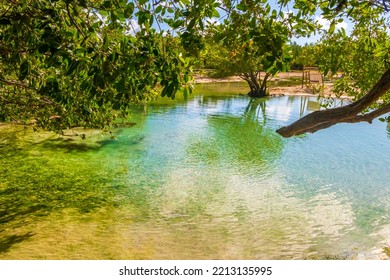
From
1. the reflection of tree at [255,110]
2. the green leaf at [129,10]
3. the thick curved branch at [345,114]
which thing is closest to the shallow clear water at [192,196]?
the thick curved branch at [345,114]

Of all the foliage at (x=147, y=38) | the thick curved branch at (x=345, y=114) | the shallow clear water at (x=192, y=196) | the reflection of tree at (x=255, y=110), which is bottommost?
the shallow clear water at (x=192, y=196)

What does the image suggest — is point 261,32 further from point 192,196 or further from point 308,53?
point 308,53

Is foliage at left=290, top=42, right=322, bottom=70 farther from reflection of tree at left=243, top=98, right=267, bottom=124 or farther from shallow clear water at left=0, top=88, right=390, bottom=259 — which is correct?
reflection of tree at left=243, top=98, right=267, bottom=124

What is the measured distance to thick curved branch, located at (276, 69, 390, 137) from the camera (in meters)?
5.29

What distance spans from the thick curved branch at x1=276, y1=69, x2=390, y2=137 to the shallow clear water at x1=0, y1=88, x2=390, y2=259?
5.24m

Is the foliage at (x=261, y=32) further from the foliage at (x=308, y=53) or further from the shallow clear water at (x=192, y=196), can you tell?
the shallow clear water at (x=192, y=196)

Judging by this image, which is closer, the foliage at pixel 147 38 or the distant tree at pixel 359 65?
the foliage at pixel 147 38

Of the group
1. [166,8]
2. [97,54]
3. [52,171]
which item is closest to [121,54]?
[97,54]

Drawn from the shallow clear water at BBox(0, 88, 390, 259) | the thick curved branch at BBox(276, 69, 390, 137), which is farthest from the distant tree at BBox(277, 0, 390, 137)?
the shallow clear water at BBox(0, 88, 390, 259)

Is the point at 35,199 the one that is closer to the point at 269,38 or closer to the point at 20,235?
the point at 20,235

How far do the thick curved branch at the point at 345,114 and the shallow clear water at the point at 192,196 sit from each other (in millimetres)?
5245

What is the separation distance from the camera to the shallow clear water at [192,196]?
10.4m

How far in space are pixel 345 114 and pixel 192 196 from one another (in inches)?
359

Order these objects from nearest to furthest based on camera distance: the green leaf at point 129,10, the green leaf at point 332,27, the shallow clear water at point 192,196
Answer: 1. the green leaf at point 129,10
2. the green leaf at point 332,27
3. the shallow clear water at point 192,196
